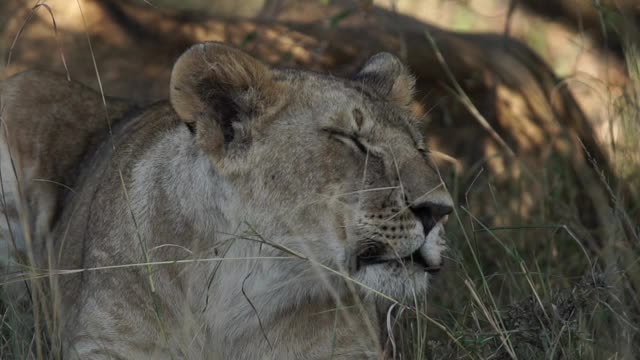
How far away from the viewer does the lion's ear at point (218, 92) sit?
9.77ft

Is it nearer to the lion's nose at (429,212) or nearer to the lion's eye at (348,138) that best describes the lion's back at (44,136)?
the lion's eye at (348,138)

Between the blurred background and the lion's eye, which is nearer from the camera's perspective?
the lion's eye

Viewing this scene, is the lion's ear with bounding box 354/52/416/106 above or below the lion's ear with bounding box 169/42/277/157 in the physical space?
below

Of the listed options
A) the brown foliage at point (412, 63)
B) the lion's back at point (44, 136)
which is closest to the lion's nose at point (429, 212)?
the lion's back at point (44, 136)

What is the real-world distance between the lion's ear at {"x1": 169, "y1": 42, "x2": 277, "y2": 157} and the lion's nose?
→ 529 mm

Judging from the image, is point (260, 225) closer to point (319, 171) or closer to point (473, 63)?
point (319, 171)

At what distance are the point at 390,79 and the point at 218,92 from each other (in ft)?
2.38

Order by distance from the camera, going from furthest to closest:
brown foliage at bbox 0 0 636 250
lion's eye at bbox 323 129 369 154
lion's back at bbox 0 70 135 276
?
1. brown foliage at bbox 0 0 636 250
2. lion's back at bbox 0 70 135 276
3. lion's eye at bbox 323 129 369 154

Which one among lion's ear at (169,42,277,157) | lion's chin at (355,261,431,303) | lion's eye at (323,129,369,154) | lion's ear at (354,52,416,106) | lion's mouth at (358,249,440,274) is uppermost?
lion's ear at (169,42,277,157)

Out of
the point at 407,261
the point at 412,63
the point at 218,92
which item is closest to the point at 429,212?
the point at 407,261

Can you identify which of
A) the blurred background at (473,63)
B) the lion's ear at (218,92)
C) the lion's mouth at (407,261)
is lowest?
A: the blurred background at (473,63)

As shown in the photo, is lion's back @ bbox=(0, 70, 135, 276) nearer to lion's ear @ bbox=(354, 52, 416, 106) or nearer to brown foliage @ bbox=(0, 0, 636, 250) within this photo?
brown foliage @ bbox=(0, 0, 636, 250)

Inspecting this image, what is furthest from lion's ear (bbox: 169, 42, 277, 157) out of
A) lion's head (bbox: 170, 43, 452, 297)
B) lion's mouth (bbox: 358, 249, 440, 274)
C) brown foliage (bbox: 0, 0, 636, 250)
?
brown foliage (bbox: 0, 0, 636, 250)

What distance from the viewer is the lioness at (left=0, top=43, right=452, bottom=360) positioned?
9.63 ft
